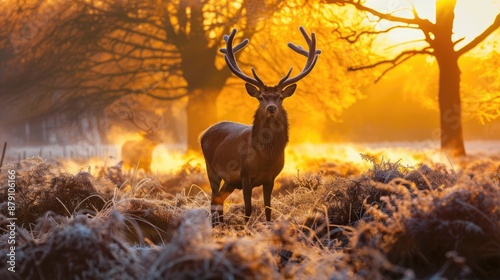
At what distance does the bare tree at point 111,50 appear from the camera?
21.5 m

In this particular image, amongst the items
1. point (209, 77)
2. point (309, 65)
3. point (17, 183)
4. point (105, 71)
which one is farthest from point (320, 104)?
point (17, 183)

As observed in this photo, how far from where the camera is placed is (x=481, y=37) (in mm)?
17078

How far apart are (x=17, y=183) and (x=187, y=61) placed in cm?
1449

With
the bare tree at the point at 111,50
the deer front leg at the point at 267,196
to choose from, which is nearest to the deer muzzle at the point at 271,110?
the deer front leg at the point at 267,196

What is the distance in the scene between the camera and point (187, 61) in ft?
73.7

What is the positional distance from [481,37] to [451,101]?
161 cm

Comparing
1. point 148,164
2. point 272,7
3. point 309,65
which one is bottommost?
point 148,164

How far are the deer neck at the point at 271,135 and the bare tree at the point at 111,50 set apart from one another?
1286cm

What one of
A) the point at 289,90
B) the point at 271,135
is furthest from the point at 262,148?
the point at 289,90

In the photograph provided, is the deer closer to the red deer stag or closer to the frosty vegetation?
the frosty vegetation

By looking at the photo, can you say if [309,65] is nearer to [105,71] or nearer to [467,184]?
[467,184]

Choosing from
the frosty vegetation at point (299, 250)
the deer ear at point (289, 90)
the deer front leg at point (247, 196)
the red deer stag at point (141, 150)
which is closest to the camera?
the frosty vegetation at point (299, 250)

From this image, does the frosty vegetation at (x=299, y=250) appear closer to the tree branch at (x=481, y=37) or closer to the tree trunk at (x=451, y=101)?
the tree trunk at (x=451, y=101)

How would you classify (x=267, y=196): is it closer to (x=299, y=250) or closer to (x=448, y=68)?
(x=299, y=250)
